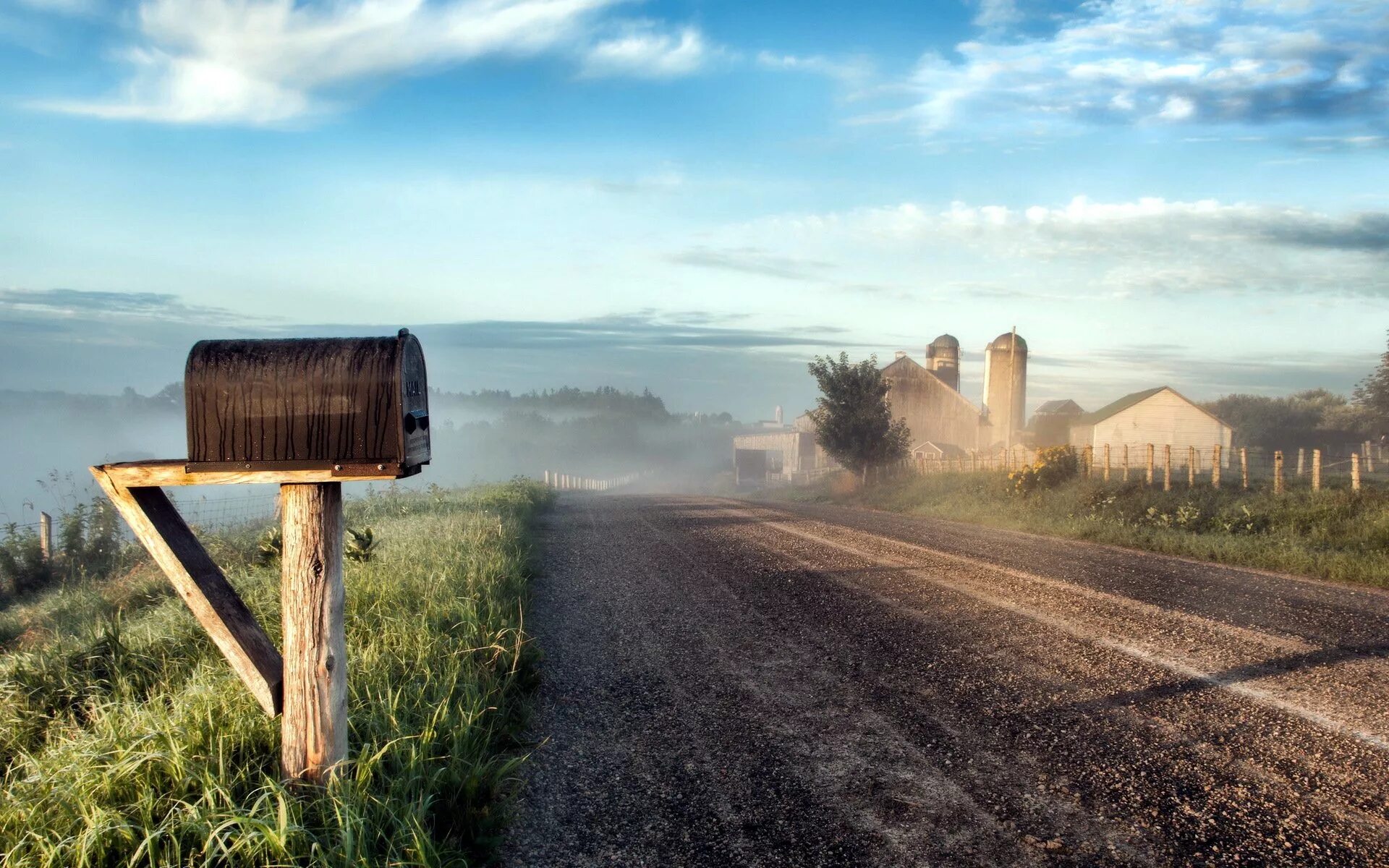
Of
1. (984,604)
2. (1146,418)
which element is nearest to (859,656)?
(984,604)

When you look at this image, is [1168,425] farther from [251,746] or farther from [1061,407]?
[251,746]

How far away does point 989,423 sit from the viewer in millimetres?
55062

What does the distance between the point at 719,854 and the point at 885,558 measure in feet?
26.3

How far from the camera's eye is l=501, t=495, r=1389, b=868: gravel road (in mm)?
3492

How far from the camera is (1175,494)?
51.7ft

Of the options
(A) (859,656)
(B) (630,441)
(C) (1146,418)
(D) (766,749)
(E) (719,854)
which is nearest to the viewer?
(E) (719,854)

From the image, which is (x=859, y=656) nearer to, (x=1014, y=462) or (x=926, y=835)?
(x=926, y=835)

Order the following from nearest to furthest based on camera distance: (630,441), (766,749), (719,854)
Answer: (719,854), (766,749), (630,441)

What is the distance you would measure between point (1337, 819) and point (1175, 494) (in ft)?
45.6

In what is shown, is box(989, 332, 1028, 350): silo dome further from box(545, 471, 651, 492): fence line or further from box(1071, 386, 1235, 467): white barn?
box(545, 471, 651, 492): fence line

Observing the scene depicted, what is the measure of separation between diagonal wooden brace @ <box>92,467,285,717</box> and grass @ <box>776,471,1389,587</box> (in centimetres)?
1143

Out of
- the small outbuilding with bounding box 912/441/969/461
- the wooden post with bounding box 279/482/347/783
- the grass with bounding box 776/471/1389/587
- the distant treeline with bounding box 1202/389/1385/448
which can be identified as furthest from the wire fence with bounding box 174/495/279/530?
the distant treeline with bounding box 1202/389/1385/448

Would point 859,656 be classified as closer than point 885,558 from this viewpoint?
Yes

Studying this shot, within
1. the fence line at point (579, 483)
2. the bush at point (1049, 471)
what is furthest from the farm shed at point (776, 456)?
the bush at point (1049, 471)
